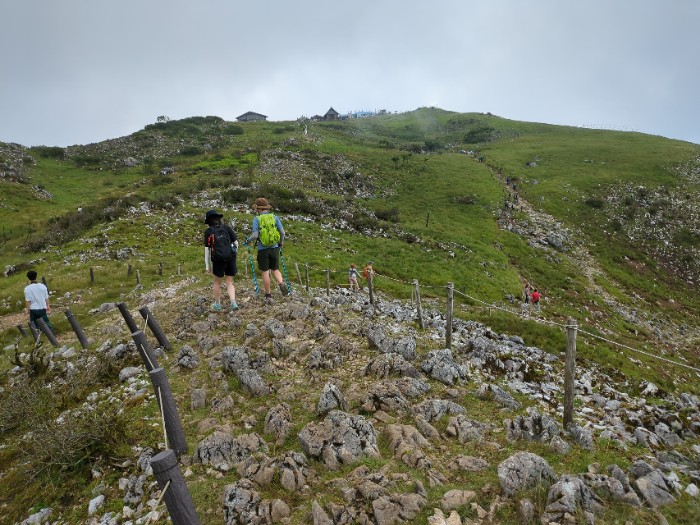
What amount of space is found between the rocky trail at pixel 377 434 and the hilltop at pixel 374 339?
46 millimetres

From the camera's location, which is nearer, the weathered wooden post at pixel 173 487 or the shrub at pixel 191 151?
the weathered wooden post at pixel 173 487

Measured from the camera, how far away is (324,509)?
204 inches

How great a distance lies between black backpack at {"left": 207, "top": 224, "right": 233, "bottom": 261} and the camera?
11523 mm

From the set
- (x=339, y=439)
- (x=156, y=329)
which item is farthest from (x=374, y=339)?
(x=156, y=329)

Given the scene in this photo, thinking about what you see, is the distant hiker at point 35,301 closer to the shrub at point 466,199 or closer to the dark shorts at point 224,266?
the dark shorts at point 224,266

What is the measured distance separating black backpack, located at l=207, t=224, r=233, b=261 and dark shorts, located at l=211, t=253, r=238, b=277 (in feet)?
0.67

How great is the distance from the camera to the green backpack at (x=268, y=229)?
12.5 m

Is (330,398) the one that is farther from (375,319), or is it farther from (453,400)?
(375,319)

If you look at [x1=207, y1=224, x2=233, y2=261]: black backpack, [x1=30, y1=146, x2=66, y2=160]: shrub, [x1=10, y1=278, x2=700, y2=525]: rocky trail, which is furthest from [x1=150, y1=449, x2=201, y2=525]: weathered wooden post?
[x1=30, y1=146, x2=66, y2=160]: shrub

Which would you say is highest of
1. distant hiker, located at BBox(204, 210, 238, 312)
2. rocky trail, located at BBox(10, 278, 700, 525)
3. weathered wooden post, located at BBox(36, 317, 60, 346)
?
distant hiker, located at BBox(204, 210, 238, 312)

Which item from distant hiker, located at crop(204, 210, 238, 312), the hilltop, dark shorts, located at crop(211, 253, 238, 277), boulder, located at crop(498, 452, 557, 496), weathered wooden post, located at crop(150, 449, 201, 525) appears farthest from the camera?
dark shorts, located at crop(211, 253, 238, 277)

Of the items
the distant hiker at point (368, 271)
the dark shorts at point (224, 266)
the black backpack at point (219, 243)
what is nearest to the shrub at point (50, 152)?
the distant hiker at point (368, 271)

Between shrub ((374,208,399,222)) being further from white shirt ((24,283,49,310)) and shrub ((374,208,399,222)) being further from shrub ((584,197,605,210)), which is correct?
white shirt ((24,283,49,310))

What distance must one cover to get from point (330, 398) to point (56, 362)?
9.91m
